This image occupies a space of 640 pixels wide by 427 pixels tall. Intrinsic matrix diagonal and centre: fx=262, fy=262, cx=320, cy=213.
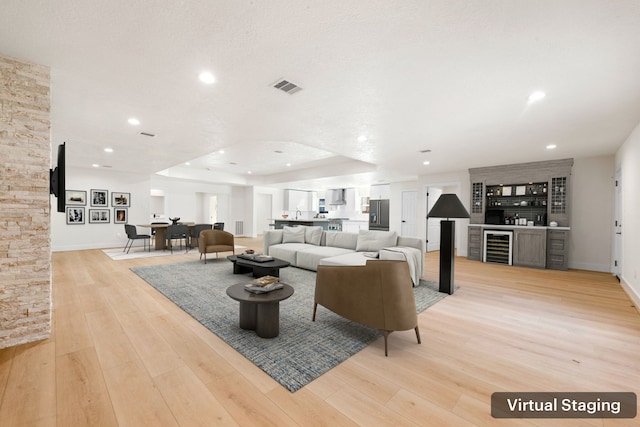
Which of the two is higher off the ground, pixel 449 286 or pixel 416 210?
pixel 416 210

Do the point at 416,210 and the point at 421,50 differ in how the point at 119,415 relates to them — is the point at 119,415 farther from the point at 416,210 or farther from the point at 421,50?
the point at 416,210

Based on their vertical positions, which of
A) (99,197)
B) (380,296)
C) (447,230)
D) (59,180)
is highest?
(99,197)

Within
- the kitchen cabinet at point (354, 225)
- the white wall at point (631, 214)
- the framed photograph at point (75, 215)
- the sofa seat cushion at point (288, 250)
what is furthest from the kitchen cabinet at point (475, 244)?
the framed photograph at point (75, 215)

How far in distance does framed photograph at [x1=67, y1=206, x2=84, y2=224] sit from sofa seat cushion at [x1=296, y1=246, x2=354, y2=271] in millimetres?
7336

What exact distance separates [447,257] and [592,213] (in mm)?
4479

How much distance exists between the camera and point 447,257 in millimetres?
3996

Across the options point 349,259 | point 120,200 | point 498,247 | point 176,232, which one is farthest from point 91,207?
point 498,247

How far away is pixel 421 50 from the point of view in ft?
6.88

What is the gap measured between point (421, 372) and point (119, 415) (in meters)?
2.02

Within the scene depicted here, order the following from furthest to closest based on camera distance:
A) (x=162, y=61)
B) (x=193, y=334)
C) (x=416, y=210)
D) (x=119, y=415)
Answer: (x=416, y=210)
(x=193, y=334)
(x=162, y=61)
(x=119, y=415)

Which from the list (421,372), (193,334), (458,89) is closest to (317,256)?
(193,334)

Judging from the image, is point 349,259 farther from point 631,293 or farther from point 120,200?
point 120,200

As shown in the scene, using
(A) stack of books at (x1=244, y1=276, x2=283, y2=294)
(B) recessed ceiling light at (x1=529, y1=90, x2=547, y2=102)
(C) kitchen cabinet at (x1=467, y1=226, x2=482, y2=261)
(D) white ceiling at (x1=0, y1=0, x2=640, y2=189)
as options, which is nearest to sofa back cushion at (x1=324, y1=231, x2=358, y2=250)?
(D) white ceiling at (x1=0, y1=0, x2=640, y2=189)

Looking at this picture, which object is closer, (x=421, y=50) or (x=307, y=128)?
(x=421, y=50)
